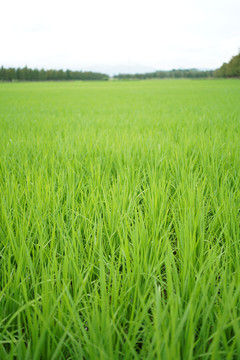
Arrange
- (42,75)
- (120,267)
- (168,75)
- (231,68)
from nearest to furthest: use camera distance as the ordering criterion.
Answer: (120,267) → (231,68) → (42,75) → (168,75)

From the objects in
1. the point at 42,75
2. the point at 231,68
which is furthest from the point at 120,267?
the point at 42,75

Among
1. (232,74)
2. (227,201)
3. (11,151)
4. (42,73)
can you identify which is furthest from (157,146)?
(42,73)

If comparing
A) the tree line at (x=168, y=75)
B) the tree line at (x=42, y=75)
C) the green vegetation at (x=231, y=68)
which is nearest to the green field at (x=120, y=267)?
the green vegetation at (x=231, y=68)

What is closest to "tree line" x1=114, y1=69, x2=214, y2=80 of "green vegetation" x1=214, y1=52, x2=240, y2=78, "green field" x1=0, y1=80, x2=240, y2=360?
"green vegetation" x1=214, y1=52, x2=240, y2=78

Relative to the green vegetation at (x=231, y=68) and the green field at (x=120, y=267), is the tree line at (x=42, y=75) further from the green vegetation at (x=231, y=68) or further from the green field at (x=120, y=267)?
the green field at (x=120, y=267)

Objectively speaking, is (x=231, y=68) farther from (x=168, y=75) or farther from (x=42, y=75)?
(x=42, y=75)

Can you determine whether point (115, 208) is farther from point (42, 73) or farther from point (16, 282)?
point (42, 73)

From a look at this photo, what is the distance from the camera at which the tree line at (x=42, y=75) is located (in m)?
68.6

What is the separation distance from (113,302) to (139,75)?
90580 mm

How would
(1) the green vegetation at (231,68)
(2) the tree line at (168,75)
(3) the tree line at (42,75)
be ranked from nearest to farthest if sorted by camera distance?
(1) the green vegetation at (231,68), (3) the tree line at (42,75), (2) the tree line at (168,75)

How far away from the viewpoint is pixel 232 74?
166ft

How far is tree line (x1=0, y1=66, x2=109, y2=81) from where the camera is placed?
68562 millimetres

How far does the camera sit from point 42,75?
7338cm

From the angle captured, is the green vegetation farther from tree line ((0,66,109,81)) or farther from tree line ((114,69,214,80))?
tree line ((0,66,109,81))
